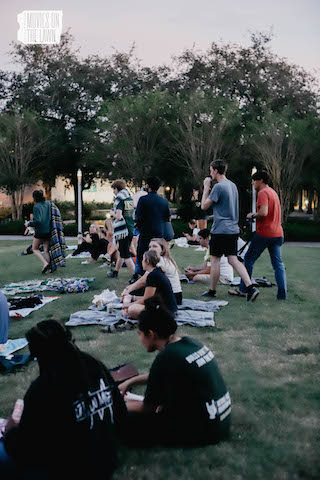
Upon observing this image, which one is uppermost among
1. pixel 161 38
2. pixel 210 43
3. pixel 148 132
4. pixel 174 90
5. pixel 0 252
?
pixel 161 38

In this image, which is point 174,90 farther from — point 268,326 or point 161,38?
point 268,326

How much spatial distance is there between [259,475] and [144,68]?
3018cm

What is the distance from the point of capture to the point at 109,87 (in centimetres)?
2950

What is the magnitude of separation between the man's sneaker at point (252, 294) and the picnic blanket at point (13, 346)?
3385mm

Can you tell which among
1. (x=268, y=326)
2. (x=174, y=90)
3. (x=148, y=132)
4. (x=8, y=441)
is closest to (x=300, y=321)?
(x=268, y=326)

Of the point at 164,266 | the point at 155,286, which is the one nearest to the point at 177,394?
the point at 155,286

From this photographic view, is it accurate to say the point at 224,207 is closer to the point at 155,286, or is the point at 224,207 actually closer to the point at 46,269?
the point at 155,286

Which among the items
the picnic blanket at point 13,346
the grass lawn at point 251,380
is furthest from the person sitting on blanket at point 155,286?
the picnic blanket at point 13,346

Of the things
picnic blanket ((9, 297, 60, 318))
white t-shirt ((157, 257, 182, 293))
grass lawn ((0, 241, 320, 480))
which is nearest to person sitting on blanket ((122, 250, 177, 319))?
white t-shirt ((157, 257, 182, 293))

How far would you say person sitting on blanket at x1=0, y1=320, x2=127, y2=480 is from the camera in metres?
2.23

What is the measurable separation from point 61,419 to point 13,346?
294cm

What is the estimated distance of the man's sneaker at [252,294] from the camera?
6918mm

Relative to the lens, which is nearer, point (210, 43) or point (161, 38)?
point (210, 43)

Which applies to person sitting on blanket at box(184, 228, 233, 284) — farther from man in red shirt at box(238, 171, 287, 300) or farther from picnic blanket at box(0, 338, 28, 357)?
picnic blanket at box(0, 338, 28, 357)
